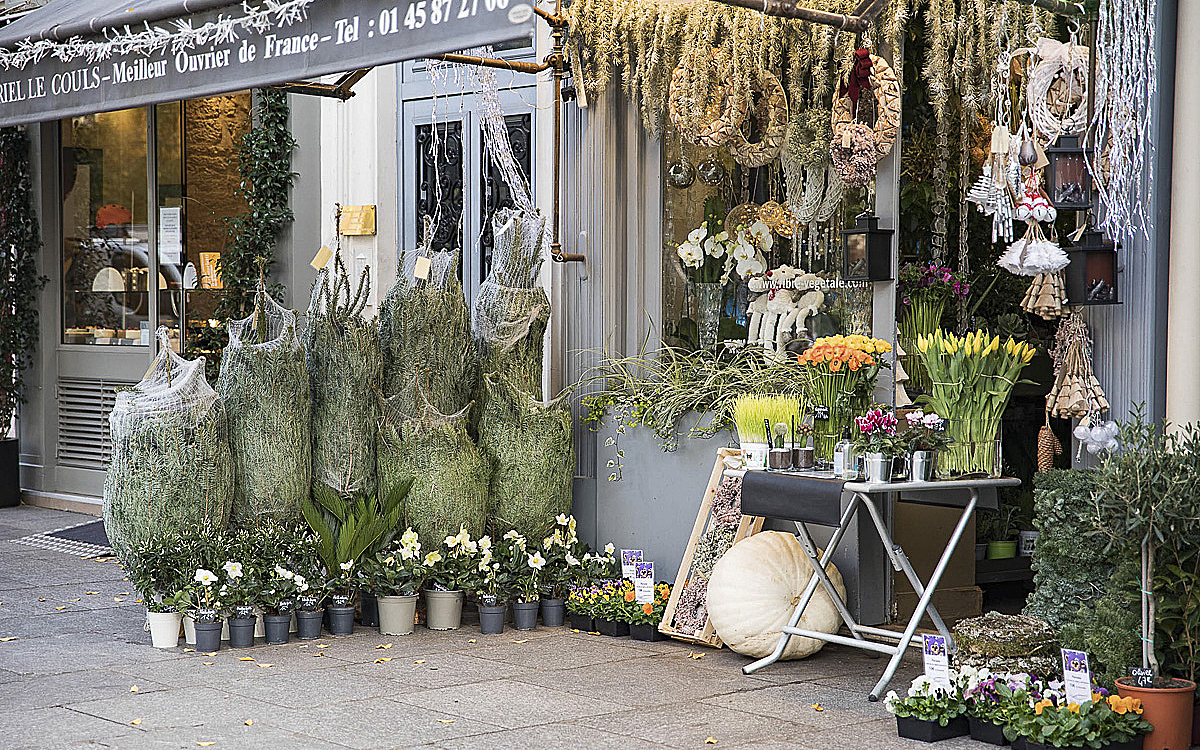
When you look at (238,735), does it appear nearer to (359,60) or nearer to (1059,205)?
(359,60)

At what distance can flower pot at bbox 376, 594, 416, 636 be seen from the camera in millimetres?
6434

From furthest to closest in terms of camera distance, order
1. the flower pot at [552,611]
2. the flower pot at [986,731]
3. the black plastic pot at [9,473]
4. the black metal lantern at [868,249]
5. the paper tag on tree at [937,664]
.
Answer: the black plastic pot at [9,473], the flower pot at [552,611], the black metal lantern at [868,249], the paper tag on tree at [937,664], the flower pot at [986,731]

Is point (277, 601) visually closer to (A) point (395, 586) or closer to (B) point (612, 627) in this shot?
(A) point (395, 586)

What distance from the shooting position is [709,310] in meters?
7.06

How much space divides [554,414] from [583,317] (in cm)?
66

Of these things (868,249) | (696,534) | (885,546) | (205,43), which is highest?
(205,43)

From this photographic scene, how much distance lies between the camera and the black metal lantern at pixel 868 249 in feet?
19.6

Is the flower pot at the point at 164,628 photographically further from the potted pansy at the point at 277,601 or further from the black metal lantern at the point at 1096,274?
the black metal lantern at the point at 1096,274

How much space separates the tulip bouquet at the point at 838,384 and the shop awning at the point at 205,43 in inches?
67.1

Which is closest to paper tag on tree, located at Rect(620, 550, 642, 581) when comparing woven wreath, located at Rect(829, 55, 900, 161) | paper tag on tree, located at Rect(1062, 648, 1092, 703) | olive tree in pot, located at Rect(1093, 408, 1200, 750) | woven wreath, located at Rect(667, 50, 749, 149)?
woven wreath, located at Rect(667, 50, 749, 149)

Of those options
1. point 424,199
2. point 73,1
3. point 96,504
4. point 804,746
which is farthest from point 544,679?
point 96,504

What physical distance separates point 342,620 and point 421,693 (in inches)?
44.1

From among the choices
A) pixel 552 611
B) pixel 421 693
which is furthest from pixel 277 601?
pixel 552 611

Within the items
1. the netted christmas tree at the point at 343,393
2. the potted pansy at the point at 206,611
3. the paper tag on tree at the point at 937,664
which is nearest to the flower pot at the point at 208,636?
the potted pansy at the point at 206,611
